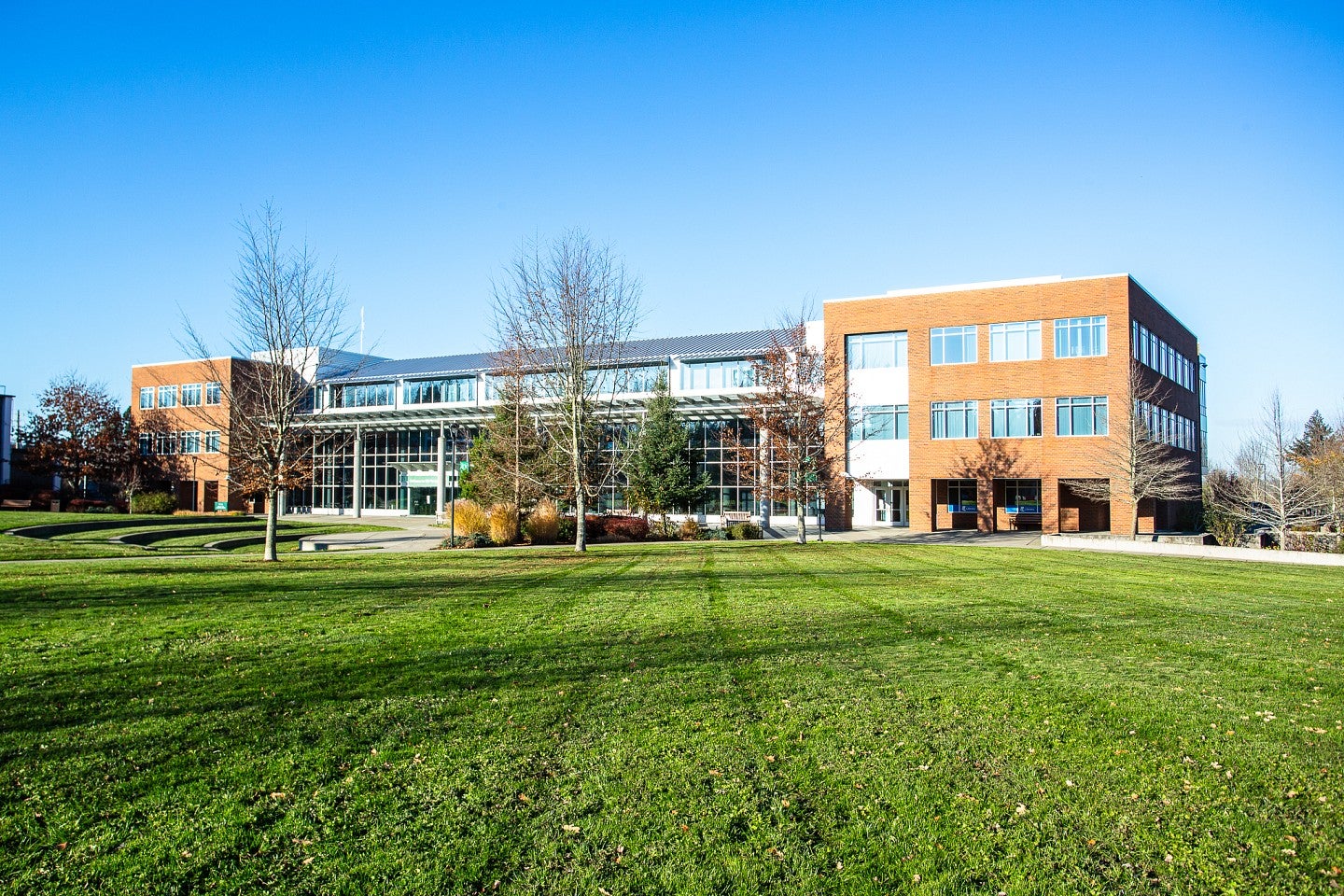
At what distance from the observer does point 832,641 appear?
980 cm

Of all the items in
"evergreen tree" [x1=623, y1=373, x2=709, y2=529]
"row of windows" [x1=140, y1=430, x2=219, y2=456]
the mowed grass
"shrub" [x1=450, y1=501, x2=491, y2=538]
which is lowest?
the mowed grass

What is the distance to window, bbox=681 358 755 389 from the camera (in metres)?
48.6

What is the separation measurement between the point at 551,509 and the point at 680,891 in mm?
27535

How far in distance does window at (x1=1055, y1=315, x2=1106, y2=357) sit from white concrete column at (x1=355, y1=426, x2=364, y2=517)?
44383mm

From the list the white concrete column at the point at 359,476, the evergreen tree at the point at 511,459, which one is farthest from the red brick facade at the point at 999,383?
the white concrete column at the point at 359,476

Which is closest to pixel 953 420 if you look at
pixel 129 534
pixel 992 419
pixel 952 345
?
pixel 992 419

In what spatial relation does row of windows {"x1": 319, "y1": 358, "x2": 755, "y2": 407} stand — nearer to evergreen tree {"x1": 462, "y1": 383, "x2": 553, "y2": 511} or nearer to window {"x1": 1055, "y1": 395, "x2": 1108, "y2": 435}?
evergreen tree {"x1": 462, "y1": 383, "x2": 553, "y2": 511}

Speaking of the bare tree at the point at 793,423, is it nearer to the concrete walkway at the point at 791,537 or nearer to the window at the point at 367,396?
the concrete walkway at the point at 791,537

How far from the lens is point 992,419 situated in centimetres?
3997

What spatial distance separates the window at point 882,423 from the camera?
42.0 meters

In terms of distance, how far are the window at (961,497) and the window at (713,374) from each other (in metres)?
13.3

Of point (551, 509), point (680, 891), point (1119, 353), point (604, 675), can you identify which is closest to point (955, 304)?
point (1119, 353)

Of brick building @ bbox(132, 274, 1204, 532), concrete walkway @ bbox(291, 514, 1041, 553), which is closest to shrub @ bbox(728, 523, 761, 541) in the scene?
concrete walkway @ bbox(291, 514, 1041, 553)

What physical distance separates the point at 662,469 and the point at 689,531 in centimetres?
641
